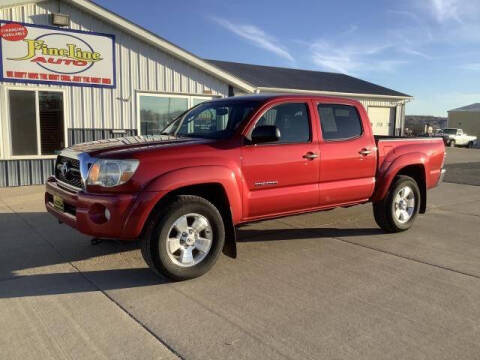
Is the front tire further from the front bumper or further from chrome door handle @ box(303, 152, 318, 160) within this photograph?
chrome door handle @ box(303, 152, 318, 160)

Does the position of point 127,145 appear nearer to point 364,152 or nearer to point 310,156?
point 310,156

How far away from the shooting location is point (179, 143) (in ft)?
14.3

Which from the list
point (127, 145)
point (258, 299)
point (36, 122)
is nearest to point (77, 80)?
point (36, 122)

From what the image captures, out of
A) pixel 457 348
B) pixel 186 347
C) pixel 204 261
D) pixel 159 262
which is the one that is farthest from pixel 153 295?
pixel 457 348

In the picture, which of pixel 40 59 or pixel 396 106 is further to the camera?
pixel 396 106

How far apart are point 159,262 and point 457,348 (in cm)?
255

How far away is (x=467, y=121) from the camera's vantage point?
2215 inches

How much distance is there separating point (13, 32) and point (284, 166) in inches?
316

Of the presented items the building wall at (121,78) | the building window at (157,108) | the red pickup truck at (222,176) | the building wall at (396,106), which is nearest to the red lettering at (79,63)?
the building wall at (121,78)

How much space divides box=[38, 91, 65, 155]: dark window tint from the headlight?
702 centimetres

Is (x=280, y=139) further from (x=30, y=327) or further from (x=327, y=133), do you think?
(x=30, y=327)

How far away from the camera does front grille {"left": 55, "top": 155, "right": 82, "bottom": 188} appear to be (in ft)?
14.2

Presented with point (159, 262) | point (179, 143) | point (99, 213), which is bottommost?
point (159, 262)

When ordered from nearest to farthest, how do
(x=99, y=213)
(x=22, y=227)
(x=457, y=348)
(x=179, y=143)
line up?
(x=457, y=348)
(x=99, y=213)
(x=179, y=143)
(x=22, y=227)
